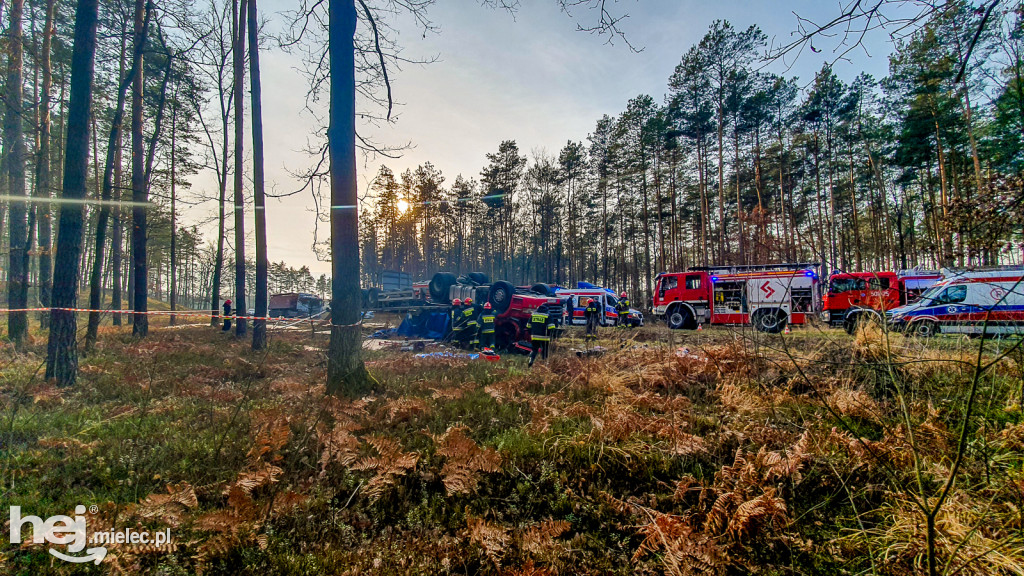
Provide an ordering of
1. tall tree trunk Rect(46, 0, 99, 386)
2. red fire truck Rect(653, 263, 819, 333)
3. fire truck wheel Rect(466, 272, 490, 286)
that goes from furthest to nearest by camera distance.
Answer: red fire truck Rect(653, 263, 819, 333)
fire truck wheel Rect(466, 272, 490, 286)
tall tree trunk Rect(46, 0, 99, 386)

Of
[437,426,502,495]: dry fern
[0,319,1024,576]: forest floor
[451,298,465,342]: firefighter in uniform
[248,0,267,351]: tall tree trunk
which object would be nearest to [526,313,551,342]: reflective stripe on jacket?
[451,298,465,342]: firefighter in uniform

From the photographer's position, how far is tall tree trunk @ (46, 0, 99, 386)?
5.44 metres

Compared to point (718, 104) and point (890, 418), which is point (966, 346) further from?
point (718, 104)

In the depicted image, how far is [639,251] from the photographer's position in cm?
3462

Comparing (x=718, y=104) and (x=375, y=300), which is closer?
(x=375, y=300)

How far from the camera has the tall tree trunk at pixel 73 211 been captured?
214 inches

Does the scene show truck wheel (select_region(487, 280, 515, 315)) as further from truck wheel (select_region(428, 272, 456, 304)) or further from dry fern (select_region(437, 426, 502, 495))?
dry fern (select_region(437, 426, 502, 495))

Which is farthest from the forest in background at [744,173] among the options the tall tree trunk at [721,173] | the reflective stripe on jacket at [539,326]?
the reflective stripe on jacket at [539,326]

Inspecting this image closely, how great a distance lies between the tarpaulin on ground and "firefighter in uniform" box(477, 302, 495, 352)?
2.07 metres

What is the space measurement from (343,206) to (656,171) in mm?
26381

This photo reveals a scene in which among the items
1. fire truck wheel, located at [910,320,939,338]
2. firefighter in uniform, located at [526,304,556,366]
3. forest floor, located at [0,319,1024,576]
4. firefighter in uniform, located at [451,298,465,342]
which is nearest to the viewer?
forest floor, located at [0,319,1024,576]

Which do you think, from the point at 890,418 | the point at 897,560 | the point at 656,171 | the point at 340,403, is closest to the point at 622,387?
the point at 890,418

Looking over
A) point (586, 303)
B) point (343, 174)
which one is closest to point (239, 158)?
point (343, 174)

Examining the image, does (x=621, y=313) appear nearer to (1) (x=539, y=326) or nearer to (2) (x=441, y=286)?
(2) (x=441, y=286)
